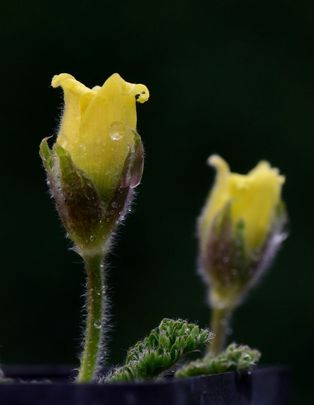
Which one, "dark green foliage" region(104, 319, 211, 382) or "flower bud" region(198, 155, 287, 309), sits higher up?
"flower bud" region(198, 155, 287, 309)

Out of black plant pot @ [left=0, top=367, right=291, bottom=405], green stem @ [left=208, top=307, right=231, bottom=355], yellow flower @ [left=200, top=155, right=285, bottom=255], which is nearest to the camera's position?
black plant pot @ [left=0, top=367, right=291, bottom=405]

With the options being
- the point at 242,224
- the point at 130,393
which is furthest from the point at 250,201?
the point at 130,393

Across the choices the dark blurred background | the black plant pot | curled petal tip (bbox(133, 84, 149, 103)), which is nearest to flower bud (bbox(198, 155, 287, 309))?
curled petal tip (bbox(133, 84, 149, 103))

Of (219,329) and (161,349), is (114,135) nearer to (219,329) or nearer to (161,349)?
(161,349)

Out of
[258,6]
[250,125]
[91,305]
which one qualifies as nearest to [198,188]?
[250,125]

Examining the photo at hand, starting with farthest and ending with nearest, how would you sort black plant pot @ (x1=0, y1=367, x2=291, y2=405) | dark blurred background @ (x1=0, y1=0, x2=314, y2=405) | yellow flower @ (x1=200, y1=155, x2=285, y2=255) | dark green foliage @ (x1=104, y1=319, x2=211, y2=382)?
dark blurred background @ (x1=0, y1=0, x2=314, y2=405)
yellow flower @ (x1=200, y1=155, x2=285, y2=255)
dark green foliage @ (x1=104, y1=319, x2=211, y2=382)
black plant pot @ (x1=0, y1=367, x2=291, y2=405)

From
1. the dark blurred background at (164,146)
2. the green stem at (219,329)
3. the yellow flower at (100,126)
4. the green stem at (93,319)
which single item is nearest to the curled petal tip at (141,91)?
the yellow flower at (100,126)

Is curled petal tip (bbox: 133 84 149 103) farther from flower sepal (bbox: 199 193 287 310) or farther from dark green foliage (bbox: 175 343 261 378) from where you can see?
flower sepal (bbox: 199 193 287 310)

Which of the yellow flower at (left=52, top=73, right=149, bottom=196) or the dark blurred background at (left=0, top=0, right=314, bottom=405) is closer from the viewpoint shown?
the yellow flower at (left=52, top=73, right=149, bottom=196)
